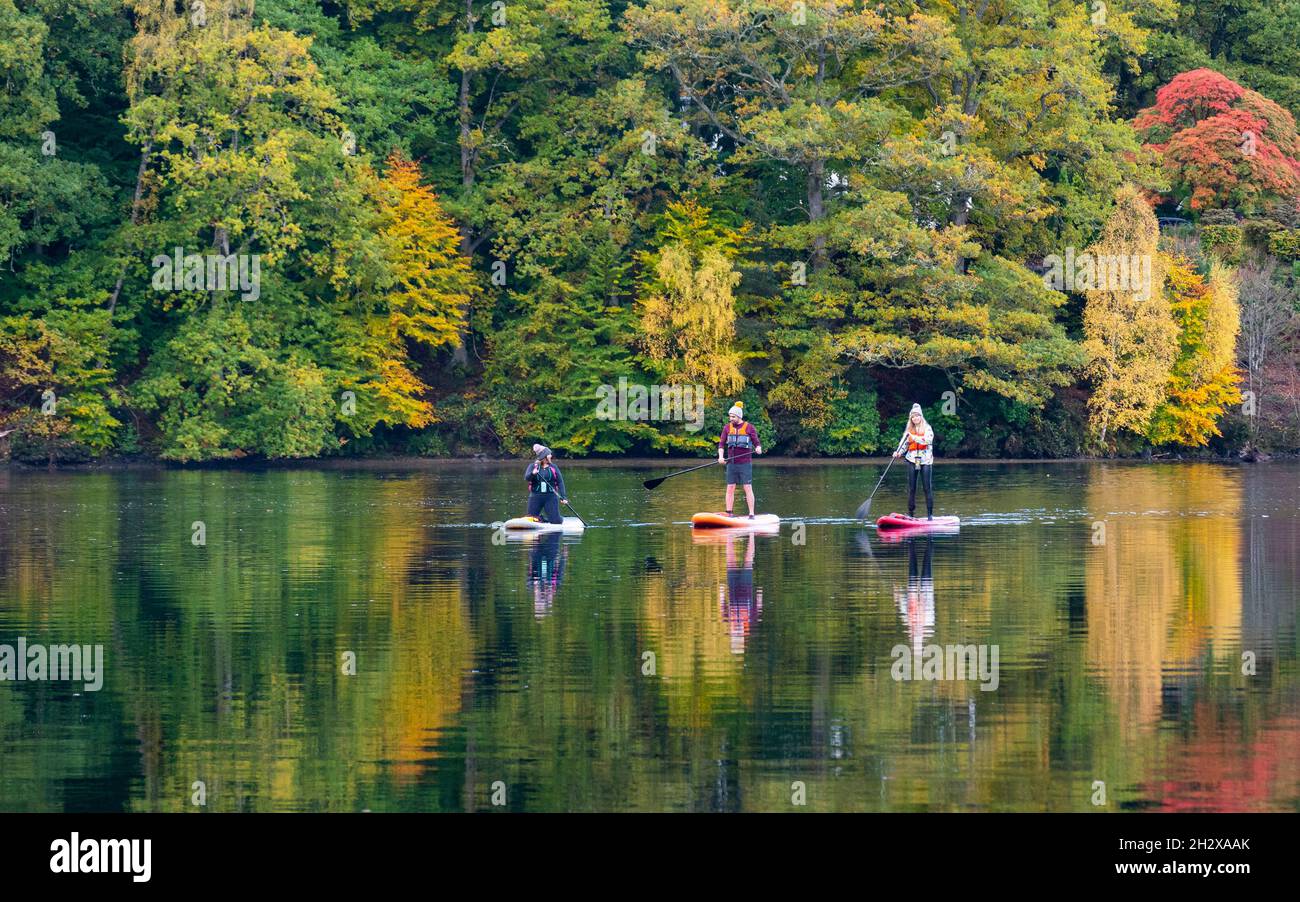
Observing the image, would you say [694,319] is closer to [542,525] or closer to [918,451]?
[918,451]

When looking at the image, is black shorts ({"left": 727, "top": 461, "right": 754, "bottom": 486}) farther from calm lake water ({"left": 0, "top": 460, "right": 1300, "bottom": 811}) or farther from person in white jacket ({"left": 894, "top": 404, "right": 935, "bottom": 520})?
person in white jacket ({"left": 894, "top": 404, "right": 935, "bottom": 520})

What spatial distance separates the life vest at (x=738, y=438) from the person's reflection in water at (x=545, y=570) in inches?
132

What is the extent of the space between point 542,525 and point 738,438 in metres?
3.63

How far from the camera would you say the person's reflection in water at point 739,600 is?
17953 mm

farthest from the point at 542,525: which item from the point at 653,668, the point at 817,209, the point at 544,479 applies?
the point at 817,209

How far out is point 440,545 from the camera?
1057 inches

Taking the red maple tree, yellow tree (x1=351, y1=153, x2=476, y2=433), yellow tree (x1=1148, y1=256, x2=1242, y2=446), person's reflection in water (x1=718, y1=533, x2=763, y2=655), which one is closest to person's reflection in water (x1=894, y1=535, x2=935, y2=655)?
person's reflection in water (x1=718, y1=533, x2=763, y2=655)

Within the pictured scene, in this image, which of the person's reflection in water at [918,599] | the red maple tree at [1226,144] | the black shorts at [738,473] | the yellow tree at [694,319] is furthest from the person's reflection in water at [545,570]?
the red maple tree at [1226,144]

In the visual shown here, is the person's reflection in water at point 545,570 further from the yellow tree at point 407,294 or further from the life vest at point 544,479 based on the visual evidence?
the yellow tree at point 407,294

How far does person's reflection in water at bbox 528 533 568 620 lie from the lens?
20266 mm

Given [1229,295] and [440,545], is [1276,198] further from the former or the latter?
[440,545]

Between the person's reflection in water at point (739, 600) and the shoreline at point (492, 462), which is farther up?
the shoreline at point (492, 462)

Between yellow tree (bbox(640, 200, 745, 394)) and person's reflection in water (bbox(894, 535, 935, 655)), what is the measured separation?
86.9ft
